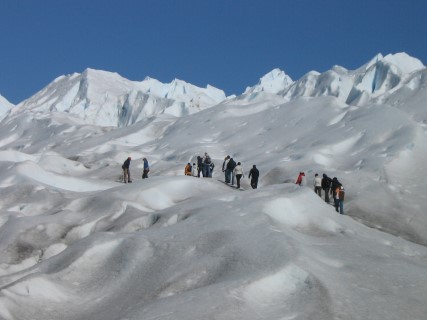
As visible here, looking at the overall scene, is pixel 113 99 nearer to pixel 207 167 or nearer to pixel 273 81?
pixel 273 81

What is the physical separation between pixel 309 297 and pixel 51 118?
73.6m

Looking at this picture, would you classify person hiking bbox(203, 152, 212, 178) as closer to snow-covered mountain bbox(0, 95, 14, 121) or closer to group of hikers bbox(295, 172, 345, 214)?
Result: group of hikers bbox(295, 172, 345, 214)

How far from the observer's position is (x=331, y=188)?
2275cm

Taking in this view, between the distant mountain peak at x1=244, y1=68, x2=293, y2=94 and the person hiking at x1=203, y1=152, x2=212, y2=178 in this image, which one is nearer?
the person hiking at x1=203, y1=152, x2=212, y2=178

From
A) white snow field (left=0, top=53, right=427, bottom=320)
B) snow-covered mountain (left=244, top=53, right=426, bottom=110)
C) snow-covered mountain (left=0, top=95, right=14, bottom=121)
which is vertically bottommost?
white snow field (left=0, top=53, right=427, bottom=320)

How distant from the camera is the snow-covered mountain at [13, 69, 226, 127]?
104688 mm

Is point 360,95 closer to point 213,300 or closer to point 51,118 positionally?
point 51,118

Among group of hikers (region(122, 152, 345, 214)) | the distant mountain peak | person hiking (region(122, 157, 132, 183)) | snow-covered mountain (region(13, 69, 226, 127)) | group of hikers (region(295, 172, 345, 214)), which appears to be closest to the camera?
group of hikers (region(295, 172, 345, 214))

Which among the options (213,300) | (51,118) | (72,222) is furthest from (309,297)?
(51,118)

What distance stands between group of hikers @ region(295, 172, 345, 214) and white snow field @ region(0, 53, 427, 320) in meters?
0.73

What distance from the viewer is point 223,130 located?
45.3 metres

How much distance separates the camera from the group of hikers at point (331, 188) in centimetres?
2058

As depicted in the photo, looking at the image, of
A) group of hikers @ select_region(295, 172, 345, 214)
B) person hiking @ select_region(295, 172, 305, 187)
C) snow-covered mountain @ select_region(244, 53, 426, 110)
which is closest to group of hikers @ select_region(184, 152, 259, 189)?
person hiking @ select_region(295, 172, 305, 187)

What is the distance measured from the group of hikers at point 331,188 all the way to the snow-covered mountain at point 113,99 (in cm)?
7471
